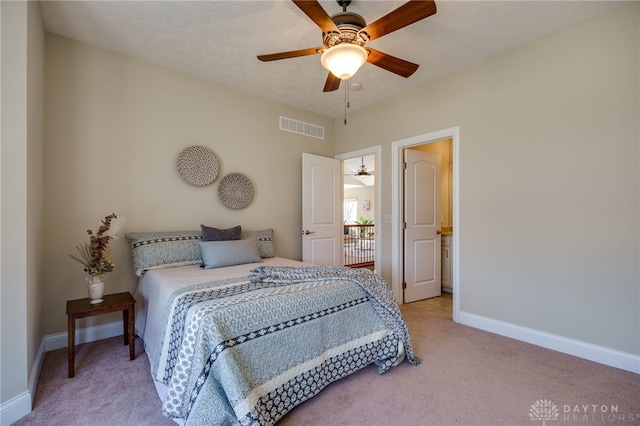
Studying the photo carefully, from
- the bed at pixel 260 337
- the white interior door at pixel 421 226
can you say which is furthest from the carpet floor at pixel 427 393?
the white interior door at pixel 421 226

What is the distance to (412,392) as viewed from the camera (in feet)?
6.17

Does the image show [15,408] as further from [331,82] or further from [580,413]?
[580,413]

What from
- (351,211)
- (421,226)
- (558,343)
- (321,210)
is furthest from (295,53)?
(351,211)

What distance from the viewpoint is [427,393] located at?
6.14 feet

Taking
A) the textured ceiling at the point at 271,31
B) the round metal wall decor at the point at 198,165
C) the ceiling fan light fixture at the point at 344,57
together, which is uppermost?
the textured ceiling at the point at 271,31

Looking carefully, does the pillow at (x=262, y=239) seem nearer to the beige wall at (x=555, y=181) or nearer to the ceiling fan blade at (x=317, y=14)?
the beige wall at (x=555, y=181)

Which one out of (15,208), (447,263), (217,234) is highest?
(15,208)

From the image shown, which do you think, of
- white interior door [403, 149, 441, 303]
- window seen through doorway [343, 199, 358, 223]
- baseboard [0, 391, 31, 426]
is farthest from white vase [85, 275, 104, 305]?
window seen through doorway [343, 199, 358, 223]

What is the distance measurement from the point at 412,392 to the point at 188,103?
3.41 m

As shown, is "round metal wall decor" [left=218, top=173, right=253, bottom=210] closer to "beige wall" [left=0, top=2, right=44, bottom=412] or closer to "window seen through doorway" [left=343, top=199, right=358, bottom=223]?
"beige wall" [left=0, top=2, right=44, bottom=412]

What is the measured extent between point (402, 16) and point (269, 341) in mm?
2031

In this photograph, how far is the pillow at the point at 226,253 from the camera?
274cm

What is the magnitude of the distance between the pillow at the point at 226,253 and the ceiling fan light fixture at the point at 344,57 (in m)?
1.86

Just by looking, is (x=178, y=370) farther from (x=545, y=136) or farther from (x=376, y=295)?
(x=545, y=136)
